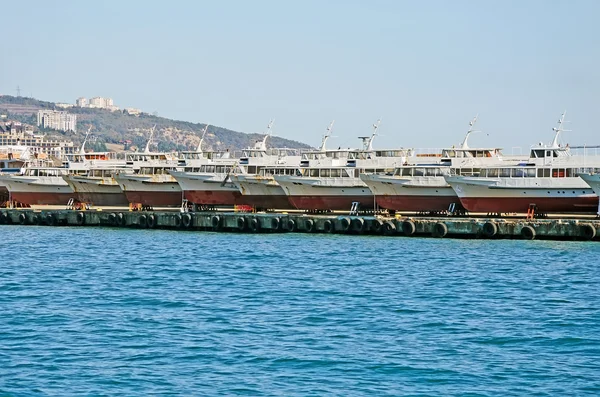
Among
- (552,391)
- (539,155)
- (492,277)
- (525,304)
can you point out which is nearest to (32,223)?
(539,155)

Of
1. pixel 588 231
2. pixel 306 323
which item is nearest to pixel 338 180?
pixel 588 231

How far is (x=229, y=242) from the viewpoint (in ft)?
218

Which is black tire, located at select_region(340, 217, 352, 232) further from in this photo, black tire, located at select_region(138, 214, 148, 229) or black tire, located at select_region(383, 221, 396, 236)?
black tire, located at select_region(138, 214, 148, 229)

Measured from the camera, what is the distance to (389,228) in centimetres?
Result: 6656

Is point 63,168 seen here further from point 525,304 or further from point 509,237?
point 525,304

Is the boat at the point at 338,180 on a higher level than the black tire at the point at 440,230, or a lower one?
higher

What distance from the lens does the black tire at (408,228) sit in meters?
65.8

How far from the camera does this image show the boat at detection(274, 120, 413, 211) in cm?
8100

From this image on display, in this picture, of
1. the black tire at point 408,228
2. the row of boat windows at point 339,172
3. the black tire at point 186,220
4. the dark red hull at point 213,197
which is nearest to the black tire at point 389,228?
the black tire at point 408,228

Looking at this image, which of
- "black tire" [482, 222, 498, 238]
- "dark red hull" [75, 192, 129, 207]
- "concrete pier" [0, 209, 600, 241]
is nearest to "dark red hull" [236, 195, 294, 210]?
"concrete pier" [0, 209, 600, 241]

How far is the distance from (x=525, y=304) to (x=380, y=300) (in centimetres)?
527

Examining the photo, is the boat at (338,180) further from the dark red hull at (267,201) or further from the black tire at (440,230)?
the black tire at (440,230)

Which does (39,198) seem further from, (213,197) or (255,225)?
(255,225)

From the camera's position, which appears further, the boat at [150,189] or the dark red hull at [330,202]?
the boat at [150,189]
